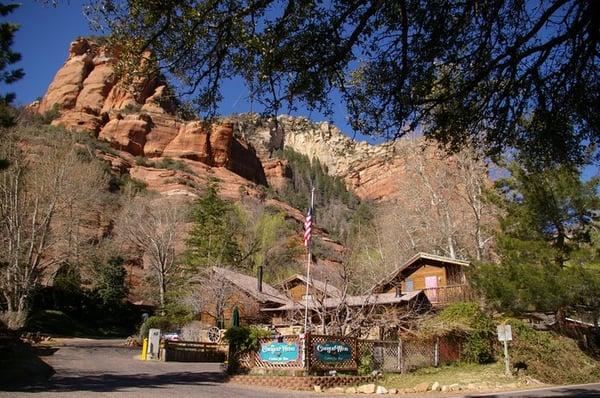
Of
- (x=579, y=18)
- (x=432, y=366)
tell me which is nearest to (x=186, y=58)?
(x=579, y=18)

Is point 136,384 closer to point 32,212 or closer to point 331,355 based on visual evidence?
point 331,355

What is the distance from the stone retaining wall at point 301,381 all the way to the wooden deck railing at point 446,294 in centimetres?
1521

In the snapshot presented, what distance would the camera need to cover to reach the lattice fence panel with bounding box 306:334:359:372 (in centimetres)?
1666

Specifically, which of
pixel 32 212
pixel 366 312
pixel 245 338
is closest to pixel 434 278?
pixel 366 312

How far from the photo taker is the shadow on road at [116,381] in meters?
12.5

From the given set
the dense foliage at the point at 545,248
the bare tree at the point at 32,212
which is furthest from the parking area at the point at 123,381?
the dense foliage at the point at 545,248

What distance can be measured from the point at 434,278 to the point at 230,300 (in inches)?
569

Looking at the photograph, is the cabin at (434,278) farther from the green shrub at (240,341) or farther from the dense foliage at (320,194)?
the dense foliage at (320,194)

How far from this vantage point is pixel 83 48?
322ft

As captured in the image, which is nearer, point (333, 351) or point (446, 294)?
point (333, 351)

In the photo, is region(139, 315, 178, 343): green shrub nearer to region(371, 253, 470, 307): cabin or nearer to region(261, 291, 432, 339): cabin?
region(261, 291, 432, 339): cabin

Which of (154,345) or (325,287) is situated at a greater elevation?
(325,287)

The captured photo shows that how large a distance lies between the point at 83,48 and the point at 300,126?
336 ft

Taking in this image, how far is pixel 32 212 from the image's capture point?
33594 mm
